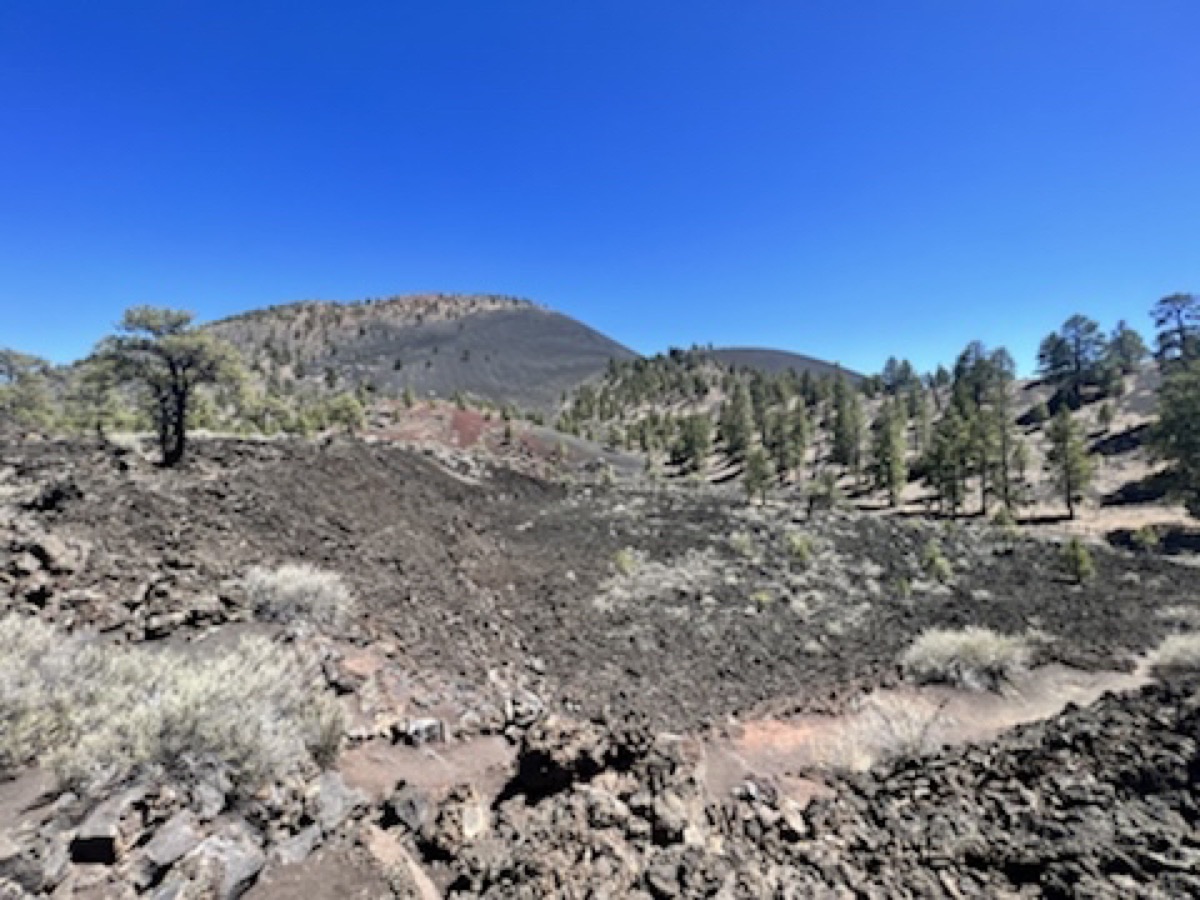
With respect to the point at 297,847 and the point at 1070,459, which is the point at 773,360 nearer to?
the point at 1070,459

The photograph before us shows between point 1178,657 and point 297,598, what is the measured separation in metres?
16.4

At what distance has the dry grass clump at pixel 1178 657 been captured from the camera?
38.2 feet

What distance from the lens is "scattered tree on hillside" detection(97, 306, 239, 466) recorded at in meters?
17.9

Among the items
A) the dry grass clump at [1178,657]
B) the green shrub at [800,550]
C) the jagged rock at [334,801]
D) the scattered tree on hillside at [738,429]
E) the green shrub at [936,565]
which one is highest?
the scattered tree on hillside at [738,429]

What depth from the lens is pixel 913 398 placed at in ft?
217

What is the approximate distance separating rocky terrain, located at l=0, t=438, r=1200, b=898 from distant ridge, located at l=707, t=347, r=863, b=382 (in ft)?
382

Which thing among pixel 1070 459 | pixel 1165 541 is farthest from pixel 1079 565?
pixel 1070 459

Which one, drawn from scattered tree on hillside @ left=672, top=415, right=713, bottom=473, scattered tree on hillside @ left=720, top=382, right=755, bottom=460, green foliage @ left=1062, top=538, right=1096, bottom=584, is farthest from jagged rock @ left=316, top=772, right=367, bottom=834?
scattered tree on hillside @ left=720, top=382, right=755, bottom=460

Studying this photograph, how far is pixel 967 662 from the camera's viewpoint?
11.4m

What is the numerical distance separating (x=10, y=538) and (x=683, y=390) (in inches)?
3605

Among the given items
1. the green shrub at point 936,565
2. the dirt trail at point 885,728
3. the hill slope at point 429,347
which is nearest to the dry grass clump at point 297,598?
the dirt trail at point 885,728

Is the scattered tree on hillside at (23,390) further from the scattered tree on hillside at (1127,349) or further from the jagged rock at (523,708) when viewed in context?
the scattered tree on hillside at (1127,349)

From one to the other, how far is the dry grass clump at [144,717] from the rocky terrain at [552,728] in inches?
3.2

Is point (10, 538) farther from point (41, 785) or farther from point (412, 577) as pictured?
point (412, 577)
